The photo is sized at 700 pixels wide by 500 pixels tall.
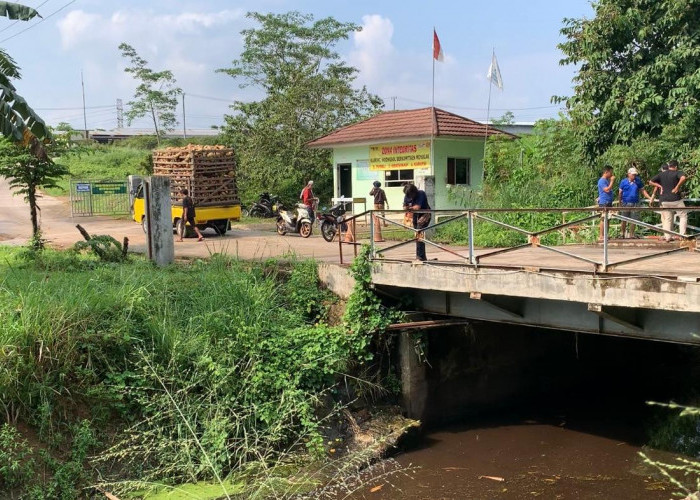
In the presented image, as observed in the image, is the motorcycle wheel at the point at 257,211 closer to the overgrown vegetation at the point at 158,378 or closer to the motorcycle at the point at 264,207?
the motorcycle at the point at 264,207

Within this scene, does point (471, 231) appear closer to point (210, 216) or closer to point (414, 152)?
point (210, 216)

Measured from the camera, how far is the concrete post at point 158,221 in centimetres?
1342

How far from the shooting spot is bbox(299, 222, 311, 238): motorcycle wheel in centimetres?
1947

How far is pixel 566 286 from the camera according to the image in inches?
332

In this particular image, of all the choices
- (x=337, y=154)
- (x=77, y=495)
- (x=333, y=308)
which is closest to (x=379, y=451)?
(x=333, y=308)

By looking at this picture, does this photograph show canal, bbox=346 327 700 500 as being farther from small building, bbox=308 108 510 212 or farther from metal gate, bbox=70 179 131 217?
metal gate, bbox=70 179 131 217

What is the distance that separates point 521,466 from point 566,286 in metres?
2.94

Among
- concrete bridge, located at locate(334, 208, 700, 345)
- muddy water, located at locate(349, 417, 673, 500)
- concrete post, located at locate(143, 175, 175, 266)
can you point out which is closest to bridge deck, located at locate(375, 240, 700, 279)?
concrete bridge, located at locate(334, 208, 700, 345)

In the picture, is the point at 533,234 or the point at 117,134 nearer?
the point at 533,234

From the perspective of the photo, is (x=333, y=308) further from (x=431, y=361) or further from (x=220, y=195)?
(x=220, y=195)

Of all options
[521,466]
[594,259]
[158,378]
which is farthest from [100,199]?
[521,466]

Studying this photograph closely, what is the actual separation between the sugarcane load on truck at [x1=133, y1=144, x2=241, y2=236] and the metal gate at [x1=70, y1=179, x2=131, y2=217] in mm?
10096

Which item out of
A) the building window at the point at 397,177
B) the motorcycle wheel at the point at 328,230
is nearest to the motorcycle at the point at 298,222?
the motorcycle wheel at the point at 328,230

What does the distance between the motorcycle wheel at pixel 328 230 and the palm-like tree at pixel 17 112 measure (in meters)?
7.57
